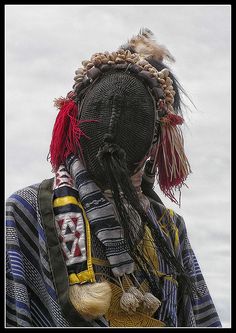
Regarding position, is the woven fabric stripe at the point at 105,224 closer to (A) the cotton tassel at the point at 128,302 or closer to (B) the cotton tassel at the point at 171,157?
(A) the cotton tassel at the point at 128,302

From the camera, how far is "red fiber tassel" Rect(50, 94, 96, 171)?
10.4 ft

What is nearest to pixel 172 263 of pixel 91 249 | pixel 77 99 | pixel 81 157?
pixel 91 249

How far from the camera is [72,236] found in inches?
119

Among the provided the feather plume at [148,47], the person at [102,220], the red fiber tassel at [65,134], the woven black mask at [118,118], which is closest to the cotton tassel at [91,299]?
the person at [102,220]

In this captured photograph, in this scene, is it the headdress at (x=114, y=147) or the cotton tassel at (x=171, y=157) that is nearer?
the headdress at (x=114, y=147)

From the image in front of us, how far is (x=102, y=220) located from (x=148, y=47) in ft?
2.75

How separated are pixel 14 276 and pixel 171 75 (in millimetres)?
1107

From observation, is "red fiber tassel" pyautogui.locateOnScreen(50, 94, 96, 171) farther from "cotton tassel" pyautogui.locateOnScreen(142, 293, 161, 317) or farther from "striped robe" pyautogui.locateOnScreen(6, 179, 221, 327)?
"cotton tassel" pyautogui.locateOnScreen(142, 293, 161, 317)

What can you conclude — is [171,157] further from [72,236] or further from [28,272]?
[28,272]

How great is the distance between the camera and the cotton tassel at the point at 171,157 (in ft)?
11.0

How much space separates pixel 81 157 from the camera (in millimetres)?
3160

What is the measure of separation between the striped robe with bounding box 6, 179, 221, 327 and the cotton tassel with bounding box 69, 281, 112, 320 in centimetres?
2

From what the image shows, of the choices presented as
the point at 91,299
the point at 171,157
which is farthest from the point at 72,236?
the point at 171,157
